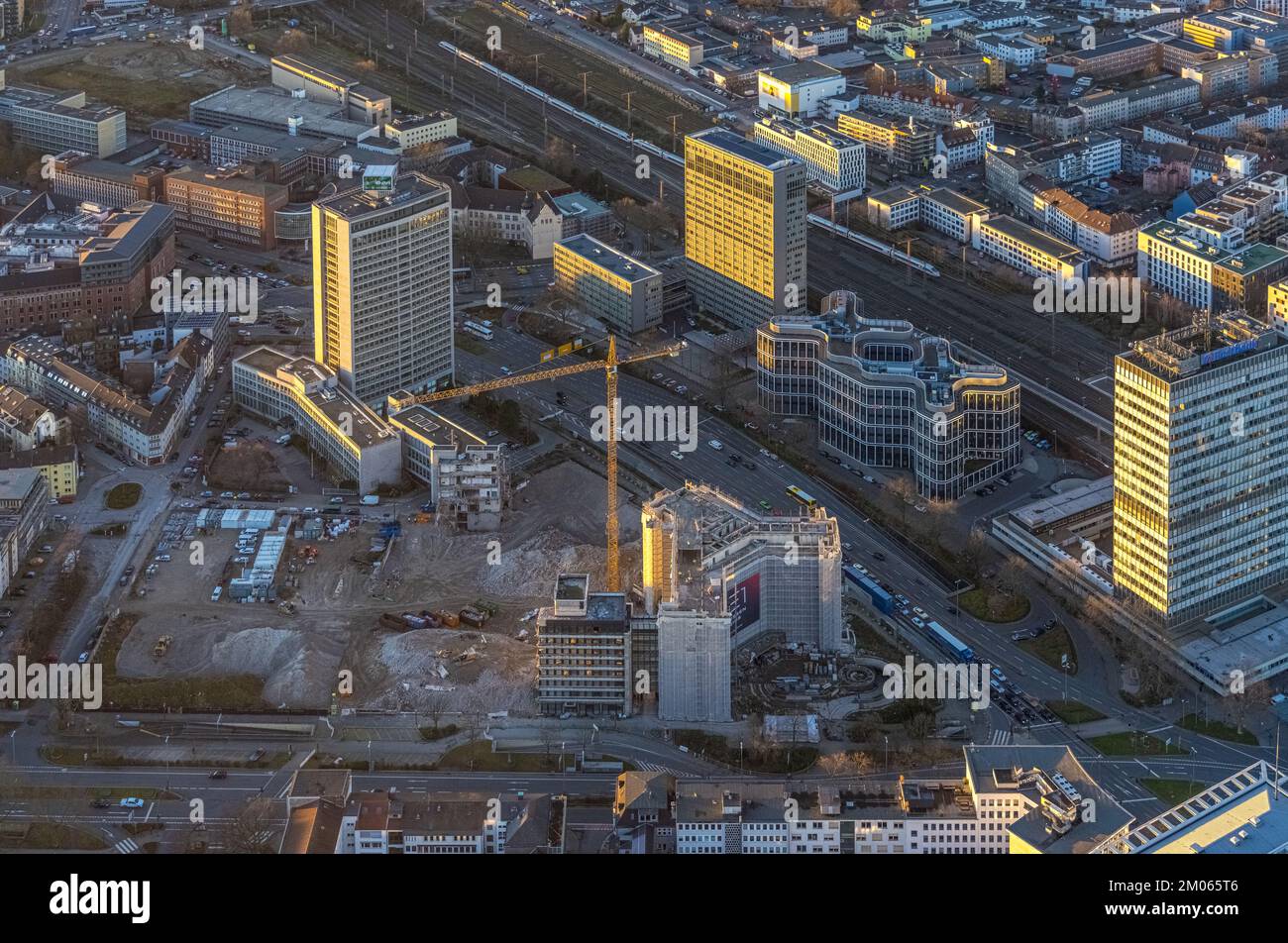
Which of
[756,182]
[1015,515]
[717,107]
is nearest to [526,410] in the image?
[756,182]

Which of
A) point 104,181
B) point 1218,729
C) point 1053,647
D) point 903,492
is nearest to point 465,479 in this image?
point 903,492

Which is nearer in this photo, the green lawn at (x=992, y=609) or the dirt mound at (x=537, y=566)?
the green lawn at (x=992, y=609)

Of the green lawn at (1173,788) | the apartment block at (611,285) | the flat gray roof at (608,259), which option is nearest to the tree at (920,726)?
the green lawn at (1173,788)

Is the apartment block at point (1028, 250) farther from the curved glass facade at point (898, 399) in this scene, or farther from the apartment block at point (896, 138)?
the curved glass facade at point (898, 399)

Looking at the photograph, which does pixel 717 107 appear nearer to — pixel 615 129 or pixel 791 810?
pixel 615 129

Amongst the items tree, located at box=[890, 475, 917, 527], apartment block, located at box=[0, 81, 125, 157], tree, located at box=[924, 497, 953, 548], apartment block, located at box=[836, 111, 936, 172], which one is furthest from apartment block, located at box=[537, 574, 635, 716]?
apartment block, located at box=[0, 81, 125, 157]

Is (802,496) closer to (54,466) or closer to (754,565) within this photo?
(754,565)
